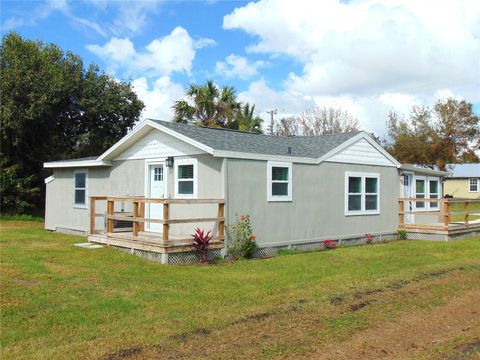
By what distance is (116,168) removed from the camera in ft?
51.2

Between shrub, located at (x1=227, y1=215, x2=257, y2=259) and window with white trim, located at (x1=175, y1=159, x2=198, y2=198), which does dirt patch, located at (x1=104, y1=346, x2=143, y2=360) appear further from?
window with white trim, located at (x1=175, y1=159, x2=198, y2=198)

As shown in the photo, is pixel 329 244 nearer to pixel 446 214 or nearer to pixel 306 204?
pixel 306 204

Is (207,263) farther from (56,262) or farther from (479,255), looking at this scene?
(479,255)

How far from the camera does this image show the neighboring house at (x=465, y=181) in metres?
46.0

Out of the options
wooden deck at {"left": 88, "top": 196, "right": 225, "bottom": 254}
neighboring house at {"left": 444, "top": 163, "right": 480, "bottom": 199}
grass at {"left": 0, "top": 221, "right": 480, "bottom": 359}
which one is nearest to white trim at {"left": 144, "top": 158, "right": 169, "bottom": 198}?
wooden deck at {"left": 88, "top": 196, "right": 225, "bottom": 254}

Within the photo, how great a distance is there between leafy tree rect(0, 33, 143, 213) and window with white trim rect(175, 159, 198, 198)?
44.2ft

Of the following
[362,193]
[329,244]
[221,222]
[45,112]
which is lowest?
[329,244]

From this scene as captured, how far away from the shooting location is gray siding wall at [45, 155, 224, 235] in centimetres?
1205

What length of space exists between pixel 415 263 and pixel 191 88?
18573 mm

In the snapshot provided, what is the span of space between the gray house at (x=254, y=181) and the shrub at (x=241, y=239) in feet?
0.68

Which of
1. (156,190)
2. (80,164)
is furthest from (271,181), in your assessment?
(80,164)

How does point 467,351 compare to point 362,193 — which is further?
point 362,193

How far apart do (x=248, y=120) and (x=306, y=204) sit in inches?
659

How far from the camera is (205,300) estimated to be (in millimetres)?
7281
